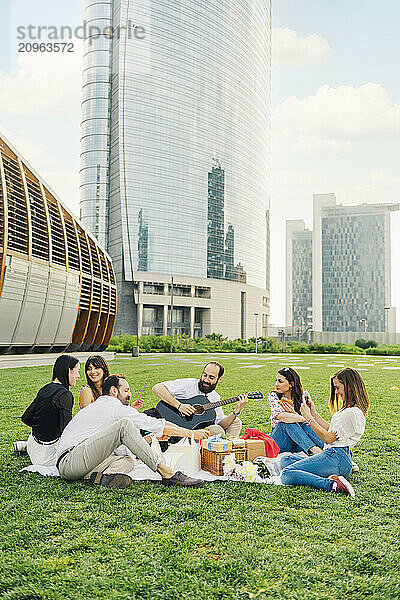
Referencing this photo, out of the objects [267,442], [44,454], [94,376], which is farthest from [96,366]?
[267,442]

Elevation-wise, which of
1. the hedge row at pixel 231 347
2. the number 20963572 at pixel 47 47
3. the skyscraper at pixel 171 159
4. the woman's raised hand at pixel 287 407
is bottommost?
the hedge row at pixel 231 347

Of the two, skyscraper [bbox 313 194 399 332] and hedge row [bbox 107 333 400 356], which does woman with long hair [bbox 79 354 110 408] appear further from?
skyscraper [bbox 313 194 399 332]

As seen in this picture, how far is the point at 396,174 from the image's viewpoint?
261 ft

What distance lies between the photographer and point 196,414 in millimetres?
6562

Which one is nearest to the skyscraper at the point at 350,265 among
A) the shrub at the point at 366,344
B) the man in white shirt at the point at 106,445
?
the shrub at the point at 366,344

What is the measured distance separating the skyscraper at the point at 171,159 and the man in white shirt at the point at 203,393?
235 ft

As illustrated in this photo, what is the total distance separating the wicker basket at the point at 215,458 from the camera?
5617 millimetres

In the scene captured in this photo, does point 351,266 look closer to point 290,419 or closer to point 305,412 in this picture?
point 290,419

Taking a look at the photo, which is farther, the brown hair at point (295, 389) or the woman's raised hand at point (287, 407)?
the brown hair at point (295, 389)

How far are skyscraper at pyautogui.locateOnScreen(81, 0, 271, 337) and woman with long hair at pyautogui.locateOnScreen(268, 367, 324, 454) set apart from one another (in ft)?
237

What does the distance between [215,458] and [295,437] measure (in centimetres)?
103

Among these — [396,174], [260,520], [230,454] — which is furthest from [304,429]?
[396,174]

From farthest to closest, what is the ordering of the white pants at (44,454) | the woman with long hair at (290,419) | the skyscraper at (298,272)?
the skyscraper at (298,272)
the woman with long hair at (290,419)
the white pants at (44,454)

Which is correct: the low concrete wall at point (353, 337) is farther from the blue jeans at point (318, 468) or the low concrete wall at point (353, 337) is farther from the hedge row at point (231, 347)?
the blue jeans at point (318, 468)
